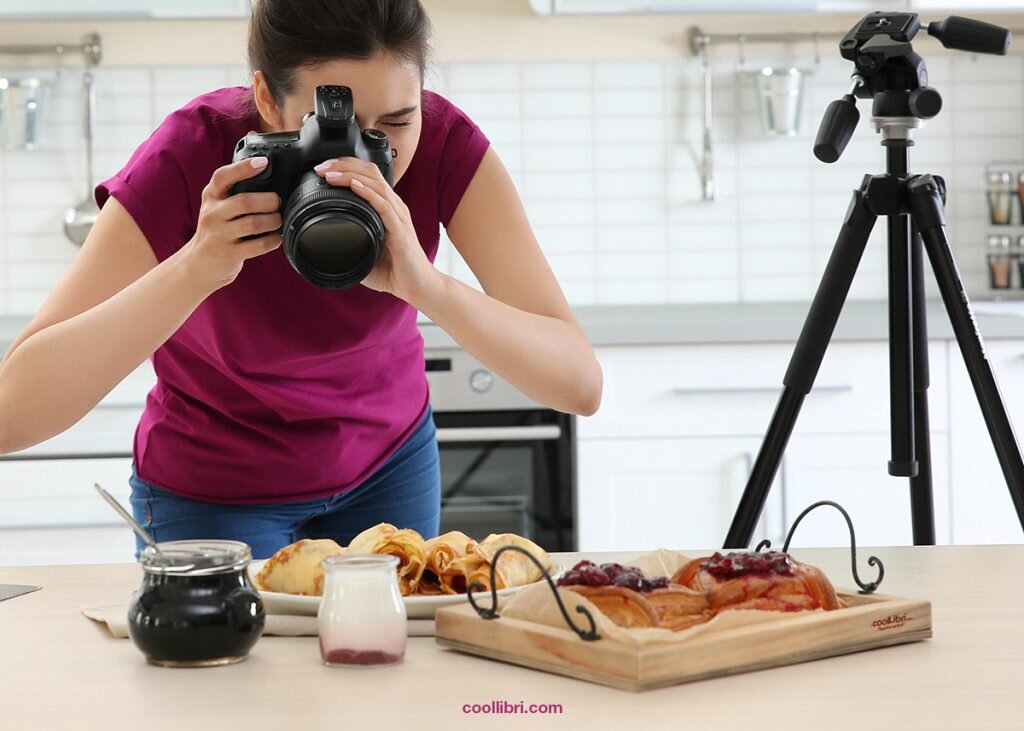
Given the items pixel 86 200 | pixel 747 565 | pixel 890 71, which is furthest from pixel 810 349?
pixel 86 200

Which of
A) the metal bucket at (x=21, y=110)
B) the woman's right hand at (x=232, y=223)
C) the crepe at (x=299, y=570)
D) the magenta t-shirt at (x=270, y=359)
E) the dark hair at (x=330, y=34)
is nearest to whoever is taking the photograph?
the crepe at (x=299, y=570)

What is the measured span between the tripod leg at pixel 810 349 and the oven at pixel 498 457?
831 mm

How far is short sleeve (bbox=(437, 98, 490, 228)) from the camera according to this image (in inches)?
54.0

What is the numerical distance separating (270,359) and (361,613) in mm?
622

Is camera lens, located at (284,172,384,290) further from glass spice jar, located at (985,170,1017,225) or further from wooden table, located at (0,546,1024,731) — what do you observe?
glass spice jar, located at (985,170,1017,225)

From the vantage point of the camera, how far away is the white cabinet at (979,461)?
7.80 ft

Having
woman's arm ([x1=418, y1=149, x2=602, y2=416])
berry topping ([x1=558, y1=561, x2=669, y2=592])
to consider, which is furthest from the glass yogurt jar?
woman's arm ([x1=418, y1=149, x2=602, y2=416])

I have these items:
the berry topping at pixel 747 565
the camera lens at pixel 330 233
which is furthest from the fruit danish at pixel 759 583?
the camera lens at pixel 330 233

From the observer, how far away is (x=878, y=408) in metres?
2.39

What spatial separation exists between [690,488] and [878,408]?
380mm

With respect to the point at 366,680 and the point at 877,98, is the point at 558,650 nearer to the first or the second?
the point at 366,680

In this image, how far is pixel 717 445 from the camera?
241 centimetres

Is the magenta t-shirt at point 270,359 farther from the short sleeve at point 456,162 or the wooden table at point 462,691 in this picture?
the wooden table at point 462,691

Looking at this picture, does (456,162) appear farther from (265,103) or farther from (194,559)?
(194,559)
